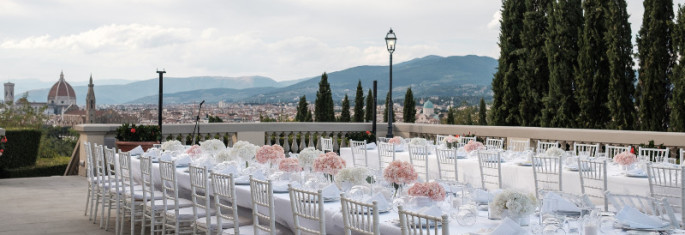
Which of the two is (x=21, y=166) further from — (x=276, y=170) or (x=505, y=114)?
(x=505, y=114)

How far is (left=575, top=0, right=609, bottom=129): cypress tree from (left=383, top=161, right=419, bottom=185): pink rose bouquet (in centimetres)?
1186

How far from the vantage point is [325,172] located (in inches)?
233

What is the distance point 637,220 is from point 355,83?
4829 cm

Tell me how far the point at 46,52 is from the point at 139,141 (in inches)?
2700

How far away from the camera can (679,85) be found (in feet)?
46.1

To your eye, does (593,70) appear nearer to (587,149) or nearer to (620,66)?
(620,66)

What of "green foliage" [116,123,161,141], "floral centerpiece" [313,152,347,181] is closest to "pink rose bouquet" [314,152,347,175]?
"floral centerpiece" [313,152,347,181]

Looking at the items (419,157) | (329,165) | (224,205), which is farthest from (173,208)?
(419,157)

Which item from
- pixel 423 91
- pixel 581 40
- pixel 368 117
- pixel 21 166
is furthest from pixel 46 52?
pixel 581 40

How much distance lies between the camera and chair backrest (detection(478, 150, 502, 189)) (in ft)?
26.6

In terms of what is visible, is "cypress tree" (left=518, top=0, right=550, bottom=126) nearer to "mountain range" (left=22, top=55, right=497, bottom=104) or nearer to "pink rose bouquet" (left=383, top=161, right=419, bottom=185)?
"pink rose bouquet" (left=383, top=161, right=419, bottom=185)

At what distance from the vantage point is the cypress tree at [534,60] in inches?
670

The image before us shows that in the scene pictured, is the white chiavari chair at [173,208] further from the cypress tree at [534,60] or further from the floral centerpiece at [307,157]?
the cypress tree at [534,60]

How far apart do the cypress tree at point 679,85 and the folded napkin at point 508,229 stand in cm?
1173
